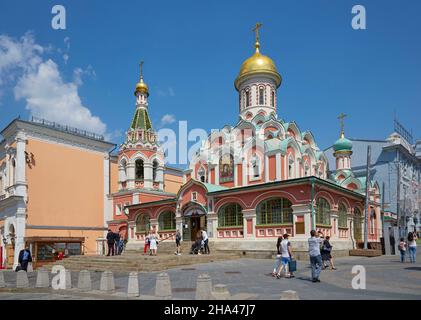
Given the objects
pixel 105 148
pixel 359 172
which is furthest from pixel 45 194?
pixel 359 172

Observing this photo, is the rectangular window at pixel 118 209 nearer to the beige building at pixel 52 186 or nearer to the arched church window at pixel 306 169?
the beige building at pixel 52 186

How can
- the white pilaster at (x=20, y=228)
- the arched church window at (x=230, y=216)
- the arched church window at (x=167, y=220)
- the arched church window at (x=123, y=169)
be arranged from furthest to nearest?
the arched church window at (x=123, y=169) → the white pilaster at (x=20, y=228) → the arched church window at (x=167, y=220) → the arched church window at (x=230, y=216)

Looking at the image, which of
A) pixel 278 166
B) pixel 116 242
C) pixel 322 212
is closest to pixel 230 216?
pixel 278 166

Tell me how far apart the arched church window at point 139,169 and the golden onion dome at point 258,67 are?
11529 millimetres

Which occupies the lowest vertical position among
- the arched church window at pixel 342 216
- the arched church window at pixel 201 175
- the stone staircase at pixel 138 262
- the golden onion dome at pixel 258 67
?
the stone staircase at pixel 138 262

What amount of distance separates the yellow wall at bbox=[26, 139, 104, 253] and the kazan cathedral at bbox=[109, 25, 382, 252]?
215cm

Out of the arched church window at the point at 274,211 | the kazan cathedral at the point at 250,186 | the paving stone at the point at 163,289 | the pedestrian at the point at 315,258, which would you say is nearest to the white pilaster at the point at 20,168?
the kazan cathedral at the point at 250,186

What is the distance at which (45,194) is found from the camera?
33.8 m

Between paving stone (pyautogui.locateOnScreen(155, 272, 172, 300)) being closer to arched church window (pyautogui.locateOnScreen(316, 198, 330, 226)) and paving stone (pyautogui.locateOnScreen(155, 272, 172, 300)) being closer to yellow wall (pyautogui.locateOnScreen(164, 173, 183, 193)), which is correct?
arched church window (pyautogui.locateOnScreen(316, 198, 330, 226))

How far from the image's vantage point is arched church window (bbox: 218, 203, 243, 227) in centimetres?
2633

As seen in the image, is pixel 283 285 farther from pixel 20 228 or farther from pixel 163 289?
pixel 20 228

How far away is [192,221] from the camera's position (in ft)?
97.0

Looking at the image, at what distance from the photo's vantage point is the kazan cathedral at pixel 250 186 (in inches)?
952
